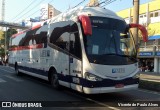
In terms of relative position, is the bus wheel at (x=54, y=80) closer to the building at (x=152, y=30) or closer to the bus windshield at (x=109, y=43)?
the bus windshield at (x=109, y=43)

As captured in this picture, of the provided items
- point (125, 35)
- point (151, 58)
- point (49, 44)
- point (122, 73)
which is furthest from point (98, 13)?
point (151, 58)

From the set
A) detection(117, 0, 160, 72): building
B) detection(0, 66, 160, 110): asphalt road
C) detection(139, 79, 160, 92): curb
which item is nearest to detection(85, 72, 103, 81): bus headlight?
detection(0, 66, 160, 110): asphalt road

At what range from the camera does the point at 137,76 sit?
11594 millimetres

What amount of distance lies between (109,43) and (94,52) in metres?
0.67

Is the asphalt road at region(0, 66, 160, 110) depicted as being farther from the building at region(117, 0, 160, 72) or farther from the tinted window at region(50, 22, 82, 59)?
the building at region(117, 0, 160, 72)

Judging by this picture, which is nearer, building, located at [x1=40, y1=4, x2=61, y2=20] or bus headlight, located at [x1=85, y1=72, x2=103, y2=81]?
bus headlight, located at [x1=85, y1=72, x2=103, y2=81]

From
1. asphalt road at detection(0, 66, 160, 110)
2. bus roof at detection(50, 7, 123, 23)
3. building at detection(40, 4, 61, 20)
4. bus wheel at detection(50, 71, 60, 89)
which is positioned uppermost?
building at detection(40, 4, 61, 20)

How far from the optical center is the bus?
10656 millimetres

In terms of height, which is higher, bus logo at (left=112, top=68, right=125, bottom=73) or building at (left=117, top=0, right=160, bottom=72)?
building at (left=117, top=0, right=160, bottom=72)

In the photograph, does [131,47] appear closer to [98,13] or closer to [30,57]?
[98,13]

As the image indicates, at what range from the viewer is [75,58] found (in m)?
11.6

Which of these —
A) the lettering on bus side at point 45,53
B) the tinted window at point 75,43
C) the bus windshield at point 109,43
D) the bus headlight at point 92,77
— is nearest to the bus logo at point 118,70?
the bus windshield at point 109,43

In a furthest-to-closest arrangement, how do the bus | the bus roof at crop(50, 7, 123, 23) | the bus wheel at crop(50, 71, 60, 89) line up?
the bus wheel at crop(50, 71, 60, 89) < the bus roof at crop(50, 7, 123, 23) < the bus

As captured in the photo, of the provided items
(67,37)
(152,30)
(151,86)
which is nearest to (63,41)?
(67,37)
